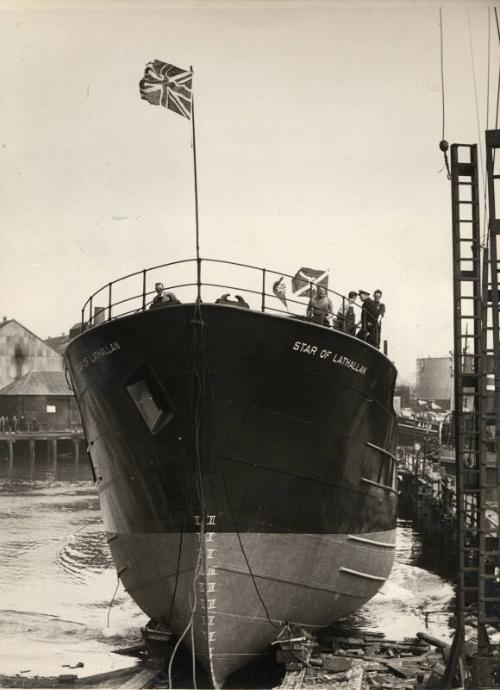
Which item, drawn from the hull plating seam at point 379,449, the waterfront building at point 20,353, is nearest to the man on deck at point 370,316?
the hull plating seam at point 379,449

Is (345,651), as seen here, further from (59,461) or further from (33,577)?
(59,461)

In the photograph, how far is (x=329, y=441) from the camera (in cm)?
963

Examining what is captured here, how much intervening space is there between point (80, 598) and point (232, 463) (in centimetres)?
735

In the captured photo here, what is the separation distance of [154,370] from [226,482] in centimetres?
165

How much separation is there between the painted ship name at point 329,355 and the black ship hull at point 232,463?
0.02 m

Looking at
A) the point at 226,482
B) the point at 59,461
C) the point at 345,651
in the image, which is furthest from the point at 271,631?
the point at 59,461

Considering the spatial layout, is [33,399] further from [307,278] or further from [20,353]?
[307,278]

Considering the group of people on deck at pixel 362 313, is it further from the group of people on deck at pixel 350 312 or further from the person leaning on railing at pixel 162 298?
the person leaning on railing at pixel 162 298

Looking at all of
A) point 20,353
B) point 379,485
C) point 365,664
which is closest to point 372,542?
point 379,485

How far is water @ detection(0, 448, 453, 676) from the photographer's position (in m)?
10.8

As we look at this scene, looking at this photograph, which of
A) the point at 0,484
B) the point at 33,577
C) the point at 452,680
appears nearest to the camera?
the point at 452,680

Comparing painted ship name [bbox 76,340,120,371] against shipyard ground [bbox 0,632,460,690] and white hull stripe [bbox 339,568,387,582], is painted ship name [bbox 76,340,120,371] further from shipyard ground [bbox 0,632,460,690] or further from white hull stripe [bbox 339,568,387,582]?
white hull stripe [bbox 339,568,387,582]

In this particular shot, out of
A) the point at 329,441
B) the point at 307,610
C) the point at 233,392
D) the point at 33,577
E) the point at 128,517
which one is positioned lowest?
the point at 33,577

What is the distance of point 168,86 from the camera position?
31.2 ft
